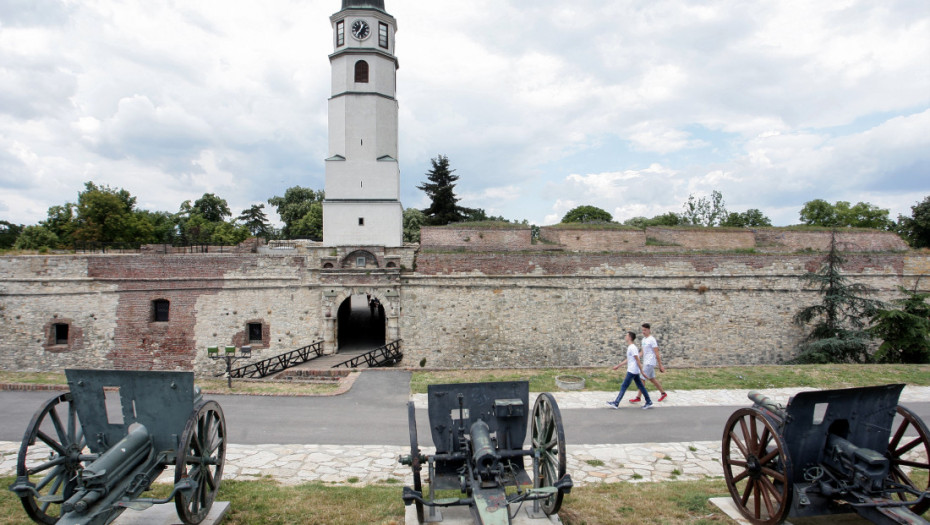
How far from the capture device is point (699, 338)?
17.2 meters

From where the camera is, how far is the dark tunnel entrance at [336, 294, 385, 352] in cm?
1881

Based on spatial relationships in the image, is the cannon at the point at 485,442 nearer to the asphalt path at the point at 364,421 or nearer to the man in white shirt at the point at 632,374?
the asphalt path at the point at 364,421

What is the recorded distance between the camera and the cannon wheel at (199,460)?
4.04 meters

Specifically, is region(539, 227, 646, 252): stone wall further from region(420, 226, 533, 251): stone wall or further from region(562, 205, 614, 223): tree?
region(562, 205, 614, 223): tree

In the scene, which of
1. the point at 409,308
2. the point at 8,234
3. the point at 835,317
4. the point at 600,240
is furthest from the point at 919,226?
the point at 8,234

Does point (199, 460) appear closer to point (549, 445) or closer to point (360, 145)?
point (549, 445)

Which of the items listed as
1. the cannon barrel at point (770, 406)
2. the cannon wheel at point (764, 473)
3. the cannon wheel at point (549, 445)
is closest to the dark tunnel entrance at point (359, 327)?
the cannon wheel at point (549, 445)

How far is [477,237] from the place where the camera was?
2008cm

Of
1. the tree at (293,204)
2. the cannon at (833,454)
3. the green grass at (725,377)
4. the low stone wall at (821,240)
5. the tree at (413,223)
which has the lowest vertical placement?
the green grass at (725,377)

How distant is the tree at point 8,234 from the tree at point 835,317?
56.0 metres

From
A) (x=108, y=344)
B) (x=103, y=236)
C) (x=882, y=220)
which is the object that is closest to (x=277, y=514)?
(x=108, y=344)

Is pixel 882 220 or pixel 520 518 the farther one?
pixel 882 220

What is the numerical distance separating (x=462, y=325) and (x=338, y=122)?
444 inches

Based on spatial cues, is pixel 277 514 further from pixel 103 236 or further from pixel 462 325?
pixel 103 236
